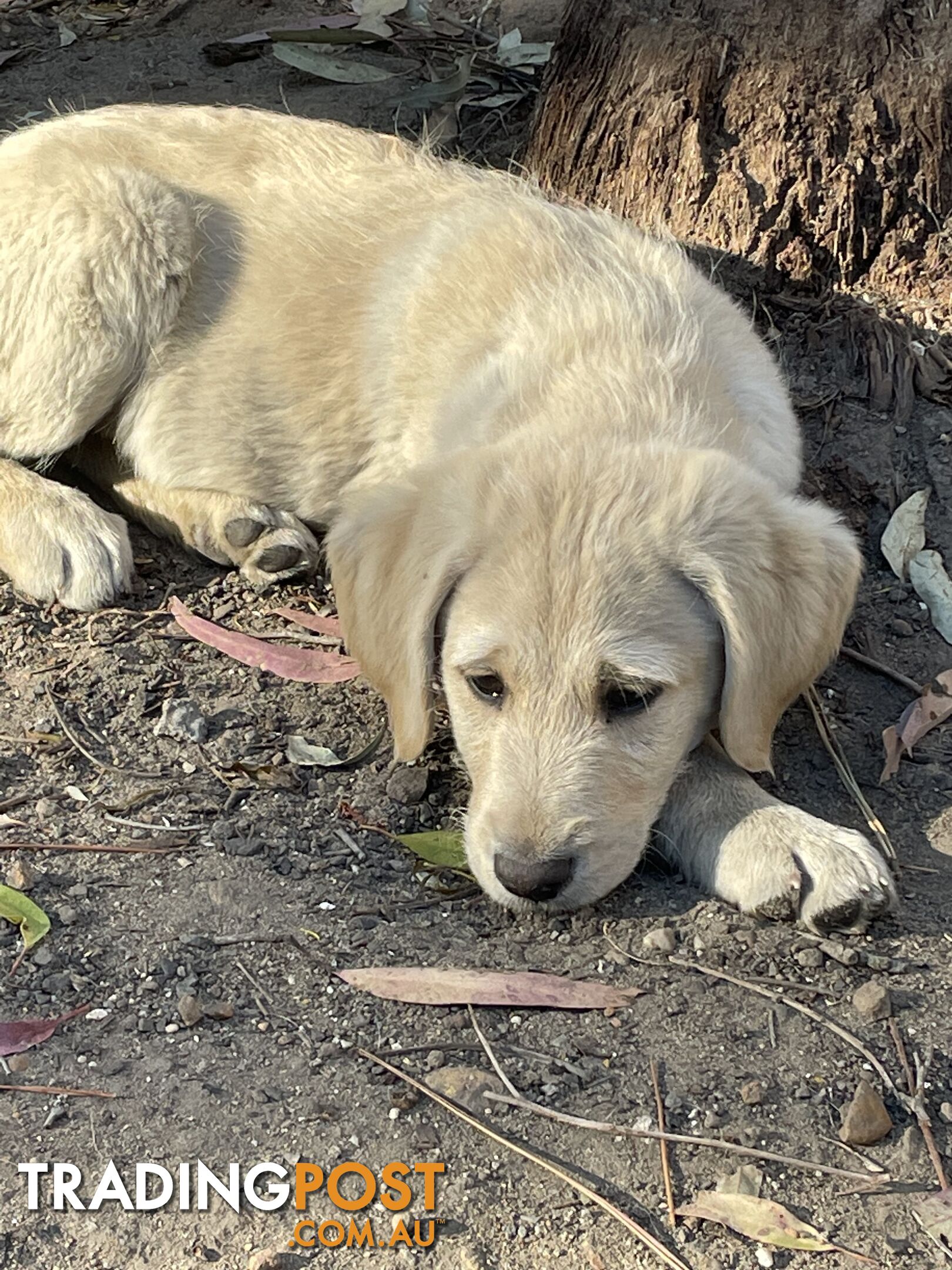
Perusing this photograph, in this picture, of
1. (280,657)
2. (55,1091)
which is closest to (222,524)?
(280,657)

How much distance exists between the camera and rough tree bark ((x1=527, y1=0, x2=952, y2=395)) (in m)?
4.48

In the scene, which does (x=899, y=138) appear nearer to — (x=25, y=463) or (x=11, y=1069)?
(x=25, y=463)

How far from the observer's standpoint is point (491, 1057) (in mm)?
2691

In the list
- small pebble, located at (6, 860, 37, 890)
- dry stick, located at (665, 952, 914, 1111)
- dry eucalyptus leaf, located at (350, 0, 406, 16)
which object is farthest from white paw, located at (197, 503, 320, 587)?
dry eucalyptus leaf, located at (350, 0, 406, 16)

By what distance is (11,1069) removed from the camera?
2.61 metres

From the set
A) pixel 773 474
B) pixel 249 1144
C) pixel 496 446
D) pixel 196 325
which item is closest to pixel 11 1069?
pixel 249 1144

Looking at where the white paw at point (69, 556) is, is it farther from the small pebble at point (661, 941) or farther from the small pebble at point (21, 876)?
the small pebble at point (661, 941)

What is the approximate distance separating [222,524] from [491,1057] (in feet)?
7.45

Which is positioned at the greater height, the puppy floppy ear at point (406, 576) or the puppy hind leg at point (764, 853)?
the puppy floppy ear at point (406, 576)

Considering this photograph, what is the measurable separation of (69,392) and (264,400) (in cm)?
65

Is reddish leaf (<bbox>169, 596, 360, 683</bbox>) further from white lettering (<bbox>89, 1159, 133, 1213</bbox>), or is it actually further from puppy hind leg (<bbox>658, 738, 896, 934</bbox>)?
white lettering (<bbox>89, 1159, 133, 1213</bbox>)

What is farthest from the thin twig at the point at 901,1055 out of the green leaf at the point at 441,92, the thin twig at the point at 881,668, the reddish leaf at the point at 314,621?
the green leaf at the point at 441,92

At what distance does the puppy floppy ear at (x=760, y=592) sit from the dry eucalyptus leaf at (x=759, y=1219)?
1.04 meters

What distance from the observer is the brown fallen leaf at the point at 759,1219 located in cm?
233
